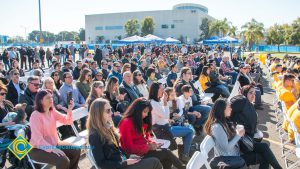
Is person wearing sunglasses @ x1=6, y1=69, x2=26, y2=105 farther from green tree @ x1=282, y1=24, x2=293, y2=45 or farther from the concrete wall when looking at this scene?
the concrete wall

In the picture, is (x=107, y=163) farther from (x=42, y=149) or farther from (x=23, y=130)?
(x=23, y=130)

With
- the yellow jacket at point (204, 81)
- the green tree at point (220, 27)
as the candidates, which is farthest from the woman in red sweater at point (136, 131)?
the green tree at point (220, 27)

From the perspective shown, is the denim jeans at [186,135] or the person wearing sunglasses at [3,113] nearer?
the person wearing sunglasses at [3,113]

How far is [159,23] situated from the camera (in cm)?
9550

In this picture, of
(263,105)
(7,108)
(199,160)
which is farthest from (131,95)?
(263,105)

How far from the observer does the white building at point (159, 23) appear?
92.9m

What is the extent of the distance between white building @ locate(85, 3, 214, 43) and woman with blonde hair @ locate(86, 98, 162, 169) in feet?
288

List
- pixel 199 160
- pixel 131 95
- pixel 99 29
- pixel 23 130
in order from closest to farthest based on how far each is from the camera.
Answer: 1. pixel 199 160
2. pixel 23 130
3. pixel 131 95
4. pixel 99 29

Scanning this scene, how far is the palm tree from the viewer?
217ft

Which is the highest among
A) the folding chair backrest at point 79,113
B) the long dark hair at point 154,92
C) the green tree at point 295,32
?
the green tree at point 295,32

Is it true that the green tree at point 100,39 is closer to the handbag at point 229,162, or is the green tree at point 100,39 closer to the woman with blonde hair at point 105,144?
the woman with blonde hair at point 105,144

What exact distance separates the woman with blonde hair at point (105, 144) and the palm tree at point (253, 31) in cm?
6609

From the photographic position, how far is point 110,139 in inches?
149

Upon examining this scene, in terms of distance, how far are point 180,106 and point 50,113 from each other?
9.16 ft
